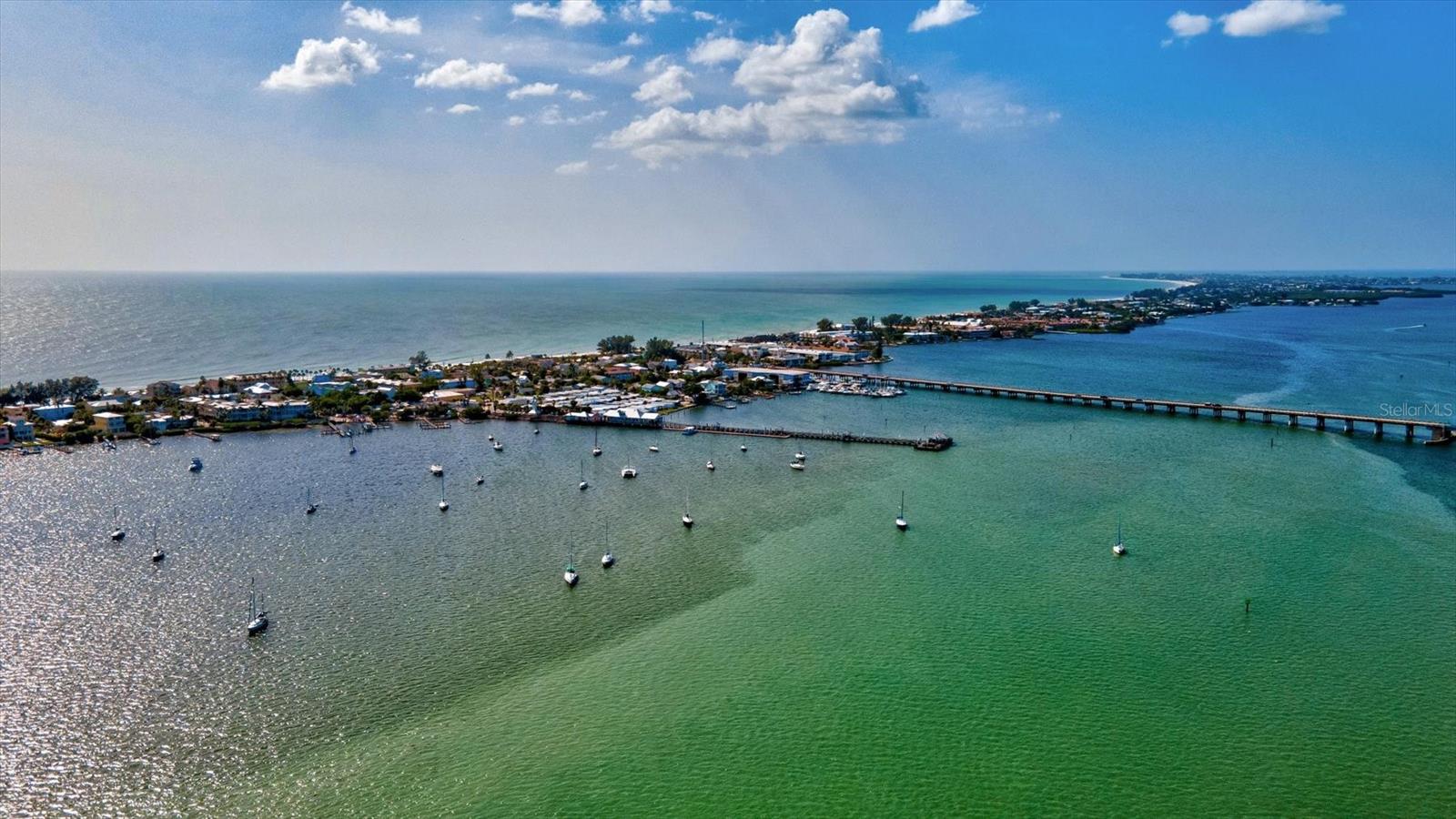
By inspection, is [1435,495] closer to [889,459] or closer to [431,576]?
[889,459]

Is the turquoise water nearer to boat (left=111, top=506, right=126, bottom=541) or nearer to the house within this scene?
boat (left=111, top=506, right=126, bottom=541)

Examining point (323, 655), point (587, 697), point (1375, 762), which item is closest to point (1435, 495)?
point (1375, 762)

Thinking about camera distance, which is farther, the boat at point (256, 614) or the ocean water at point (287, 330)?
the ocean water at point (287, 330)

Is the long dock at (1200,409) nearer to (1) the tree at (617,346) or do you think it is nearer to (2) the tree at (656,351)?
(2) the tree at (656,351)

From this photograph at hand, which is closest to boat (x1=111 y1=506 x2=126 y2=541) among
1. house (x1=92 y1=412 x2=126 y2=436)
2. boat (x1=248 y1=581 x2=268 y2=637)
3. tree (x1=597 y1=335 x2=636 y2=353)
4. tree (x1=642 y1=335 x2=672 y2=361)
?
boat (x1=248 y1=581 x2=268 y2=637)

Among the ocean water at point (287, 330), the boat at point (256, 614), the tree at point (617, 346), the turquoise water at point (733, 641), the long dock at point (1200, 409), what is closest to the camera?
the turquoise water at point (733, 641)

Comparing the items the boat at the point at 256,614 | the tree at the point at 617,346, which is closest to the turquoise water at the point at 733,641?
the boat at the point at 256,614

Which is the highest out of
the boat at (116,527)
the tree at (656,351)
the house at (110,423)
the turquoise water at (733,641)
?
the tree at (656,351)
